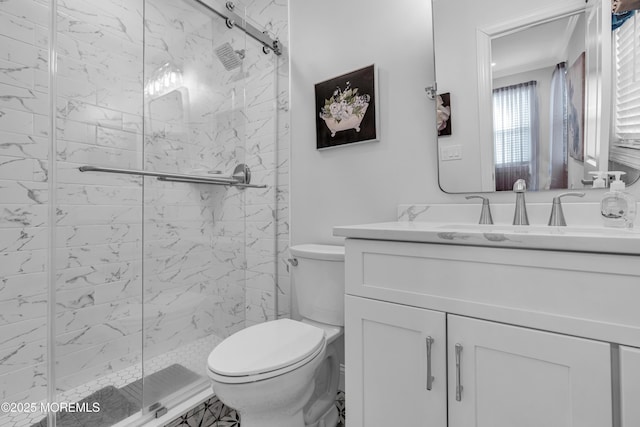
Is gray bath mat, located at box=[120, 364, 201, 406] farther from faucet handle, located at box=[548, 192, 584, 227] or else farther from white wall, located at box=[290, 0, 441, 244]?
faucet handle, located at box=[548, 192, 584, 227]

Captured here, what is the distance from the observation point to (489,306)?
0.79 m

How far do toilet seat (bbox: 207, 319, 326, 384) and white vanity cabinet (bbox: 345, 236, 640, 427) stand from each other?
0.61ft

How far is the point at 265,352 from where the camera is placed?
1079 mm

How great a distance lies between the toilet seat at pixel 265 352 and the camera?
97 cm

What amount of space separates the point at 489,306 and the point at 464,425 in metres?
0.33

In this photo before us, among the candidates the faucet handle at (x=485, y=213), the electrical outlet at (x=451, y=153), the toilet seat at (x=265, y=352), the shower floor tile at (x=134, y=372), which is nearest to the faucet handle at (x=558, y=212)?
the faucet handle at (x=485, y=213)

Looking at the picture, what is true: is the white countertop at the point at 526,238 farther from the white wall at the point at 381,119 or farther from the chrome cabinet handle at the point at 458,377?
the white wall at the point at 381,119

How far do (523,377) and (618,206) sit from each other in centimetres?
66

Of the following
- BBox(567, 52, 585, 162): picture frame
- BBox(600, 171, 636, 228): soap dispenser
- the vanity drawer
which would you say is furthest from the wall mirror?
the vanity drawer

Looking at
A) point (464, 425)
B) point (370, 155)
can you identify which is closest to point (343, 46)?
point (370, 155)

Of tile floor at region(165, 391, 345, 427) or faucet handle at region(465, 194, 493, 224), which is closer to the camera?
faucet handle at region(465, 194, 493, 224)

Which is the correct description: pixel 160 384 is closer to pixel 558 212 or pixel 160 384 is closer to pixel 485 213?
pixel 485 213

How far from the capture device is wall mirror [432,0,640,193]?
40.5 inches

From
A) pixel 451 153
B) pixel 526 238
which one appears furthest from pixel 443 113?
pixel 526 238
